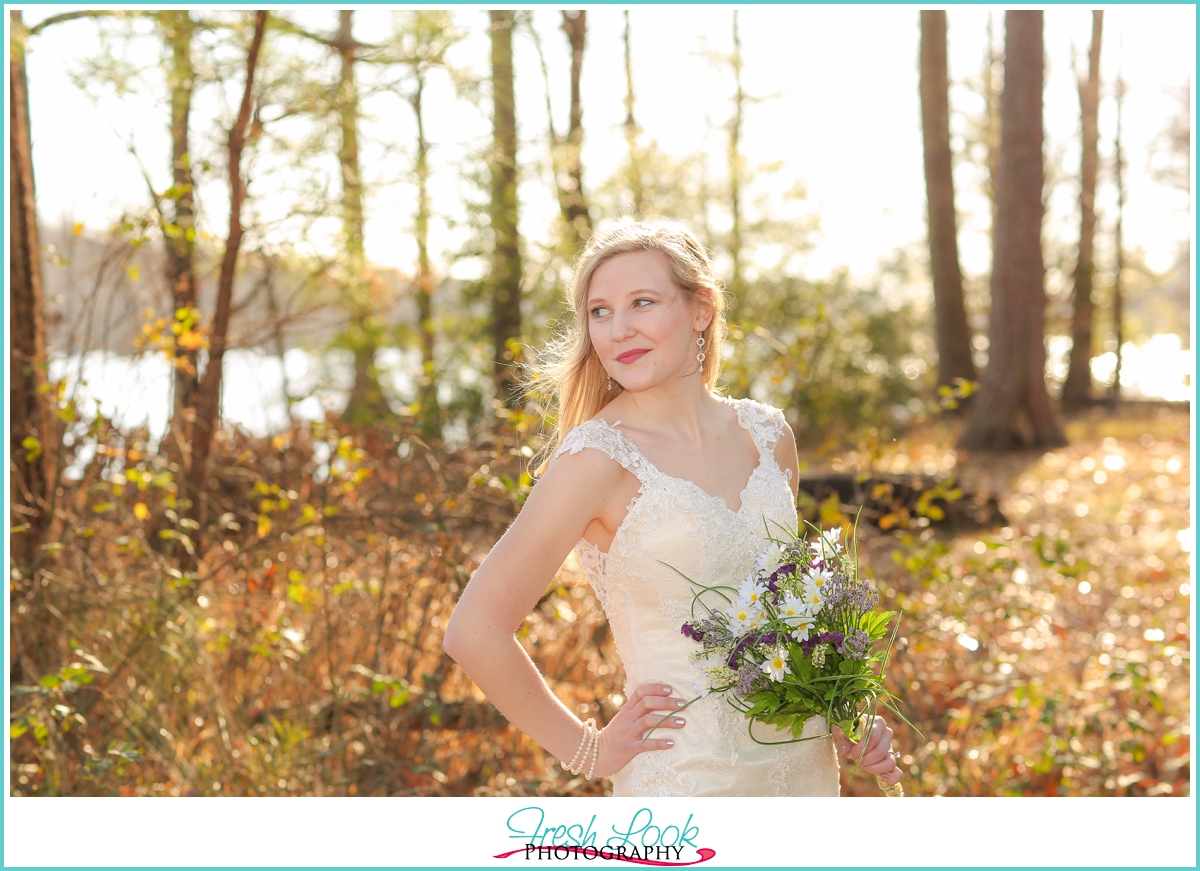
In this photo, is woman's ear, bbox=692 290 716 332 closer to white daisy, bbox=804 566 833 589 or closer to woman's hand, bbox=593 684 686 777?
white daisy, bbox=804 566 833 589

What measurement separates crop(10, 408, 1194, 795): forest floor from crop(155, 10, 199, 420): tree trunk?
41 cm

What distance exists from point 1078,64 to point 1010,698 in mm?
18974

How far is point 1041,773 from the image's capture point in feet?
14.4

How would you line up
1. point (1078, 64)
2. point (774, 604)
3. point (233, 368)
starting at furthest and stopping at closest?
point (1078, 64) < point (233, 368) < point (774, 604)

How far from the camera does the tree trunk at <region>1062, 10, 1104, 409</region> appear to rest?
1766 cm

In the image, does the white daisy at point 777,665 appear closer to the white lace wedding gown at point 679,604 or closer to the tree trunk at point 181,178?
the white lace wedding gown at point 679,604

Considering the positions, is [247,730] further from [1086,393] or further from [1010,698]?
[1086,393]

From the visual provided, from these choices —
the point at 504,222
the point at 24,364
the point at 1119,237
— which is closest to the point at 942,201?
the point at 504,222

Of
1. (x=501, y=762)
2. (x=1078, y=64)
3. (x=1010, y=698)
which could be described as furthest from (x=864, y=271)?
(x=501, y=762)

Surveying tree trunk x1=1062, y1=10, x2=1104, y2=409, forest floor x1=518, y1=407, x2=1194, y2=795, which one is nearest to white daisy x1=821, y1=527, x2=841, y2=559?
forest floor x1=518, y1=407, x2=1194, y2=795

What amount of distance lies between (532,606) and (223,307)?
12.0ft

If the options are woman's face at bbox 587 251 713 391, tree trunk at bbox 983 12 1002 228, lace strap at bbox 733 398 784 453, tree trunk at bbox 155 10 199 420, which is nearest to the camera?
woman's face at bbox 587 251 713 391

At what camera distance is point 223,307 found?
5082mm

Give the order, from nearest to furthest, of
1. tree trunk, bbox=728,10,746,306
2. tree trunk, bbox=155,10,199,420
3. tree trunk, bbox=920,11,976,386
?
tree trunk, bbox=155,10,199,420 < tree trunk, bbox=728,10,746,306 < tree trunk, bbox=920,11,976,386
